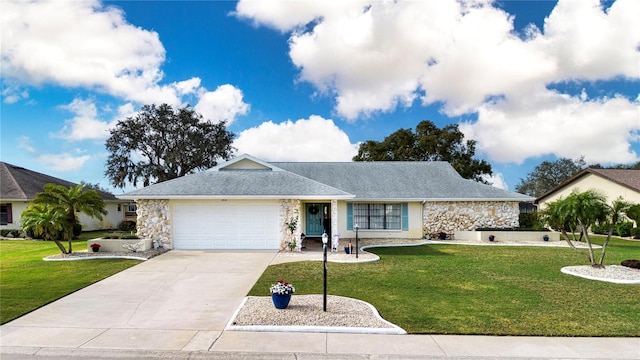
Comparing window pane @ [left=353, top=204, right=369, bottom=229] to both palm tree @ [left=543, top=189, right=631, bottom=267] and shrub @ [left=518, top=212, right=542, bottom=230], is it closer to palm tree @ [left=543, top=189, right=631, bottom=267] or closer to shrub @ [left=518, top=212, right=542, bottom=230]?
shrub @ [left=518, top=212, right=542, bottom=230]

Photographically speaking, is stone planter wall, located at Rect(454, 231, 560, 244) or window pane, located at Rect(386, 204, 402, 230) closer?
stone planter wall, located at Rect(454, 231, 560, 244)

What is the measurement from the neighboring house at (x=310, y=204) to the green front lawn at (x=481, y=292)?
3917 millimetres

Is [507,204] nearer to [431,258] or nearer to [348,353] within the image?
[431,258]

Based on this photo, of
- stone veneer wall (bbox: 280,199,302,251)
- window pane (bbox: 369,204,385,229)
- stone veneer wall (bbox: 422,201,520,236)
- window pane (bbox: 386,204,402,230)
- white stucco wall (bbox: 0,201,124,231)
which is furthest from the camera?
white stucco wall (bbox: 0,201,124,231)

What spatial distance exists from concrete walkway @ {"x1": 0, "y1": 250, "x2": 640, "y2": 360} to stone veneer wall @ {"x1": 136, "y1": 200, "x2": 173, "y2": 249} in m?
7.76

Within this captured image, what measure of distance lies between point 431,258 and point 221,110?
28697mm

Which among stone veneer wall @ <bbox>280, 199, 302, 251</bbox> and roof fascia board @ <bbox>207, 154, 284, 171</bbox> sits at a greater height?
roof fascia board @ <bbox>207, 154, 284, 171</bbox>

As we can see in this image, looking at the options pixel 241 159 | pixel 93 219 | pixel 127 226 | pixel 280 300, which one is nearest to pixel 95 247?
pixel 241 159

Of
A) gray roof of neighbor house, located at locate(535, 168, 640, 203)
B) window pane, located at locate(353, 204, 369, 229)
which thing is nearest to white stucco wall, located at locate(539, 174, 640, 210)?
gray roof of neighbor house, located at locate(535, 168, 640, 203)

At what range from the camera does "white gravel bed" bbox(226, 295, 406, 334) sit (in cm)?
674

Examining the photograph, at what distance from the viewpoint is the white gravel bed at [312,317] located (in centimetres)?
674

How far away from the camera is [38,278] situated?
1131 cm

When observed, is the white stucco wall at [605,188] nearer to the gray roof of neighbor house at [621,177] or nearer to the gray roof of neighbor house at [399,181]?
the gray roof of neighbor house at [621,177]

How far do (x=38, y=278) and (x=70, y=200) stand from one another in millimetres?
5300
